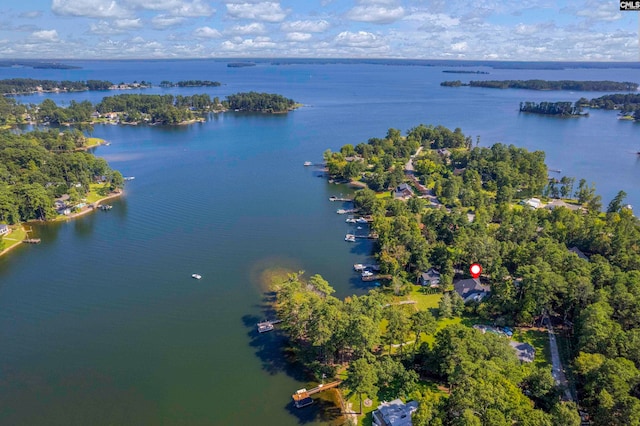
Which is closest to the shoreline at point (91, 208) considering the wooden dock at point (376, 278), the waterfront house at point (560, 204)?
the wooden dock at point (376, 278)

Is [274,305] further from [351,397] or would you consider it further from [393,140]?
[393,140]

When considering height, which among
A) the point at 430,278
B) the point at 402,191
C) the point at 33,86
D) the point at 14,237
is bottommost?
the point at 430,278

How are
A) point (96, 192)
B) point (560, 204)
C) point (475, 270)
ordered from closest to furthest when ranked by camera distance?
point (475, 270)
point (560, 204)
point (96, 192)

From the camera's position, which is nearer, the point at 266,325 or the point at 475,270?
the point at 266,325

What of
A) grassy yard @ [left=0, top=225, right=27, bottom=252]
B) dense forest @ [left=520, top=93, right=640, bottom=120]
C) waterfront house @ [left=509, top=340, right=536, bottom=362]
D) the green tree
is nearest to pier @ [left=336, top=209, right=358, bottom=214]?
waterfront house @ [left=509, top=340, right=536, bottom=362]

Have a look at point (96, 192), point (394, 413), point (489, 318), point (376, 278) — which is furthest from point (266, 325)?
point (96, 192)

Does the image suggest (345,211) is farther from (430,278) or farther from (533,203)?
(533,203)
